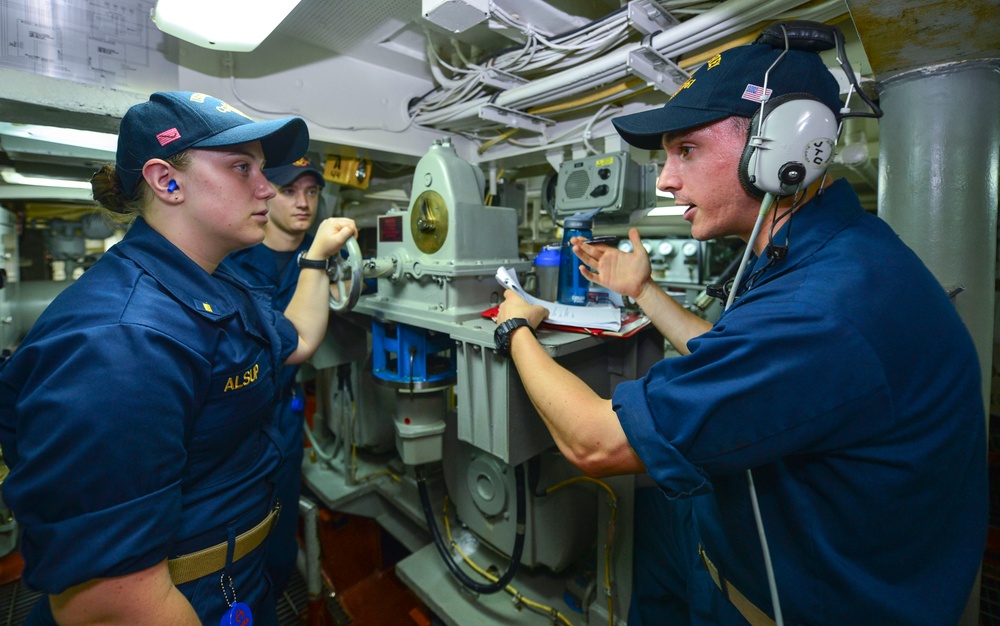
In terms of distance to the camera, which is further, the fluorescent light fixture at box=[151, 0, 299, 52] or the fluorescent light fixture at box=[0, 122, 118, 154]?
the fluorescent light fixture at box=[0, 122, 118, 154]

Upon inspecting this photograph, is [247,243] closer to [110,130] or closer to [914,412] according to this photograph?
[110,130]

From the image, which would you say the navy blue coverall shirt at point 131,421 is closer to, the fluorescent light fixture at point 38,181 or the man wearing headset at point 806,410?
the man wearing headset at point 806,410

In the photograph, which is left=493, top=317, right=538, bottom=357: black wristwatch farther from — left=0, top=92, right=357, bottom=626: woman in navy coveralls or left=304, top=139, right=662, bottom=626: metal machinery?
left=0, top=92, right=357, bottom=626: woman in navy coveralls

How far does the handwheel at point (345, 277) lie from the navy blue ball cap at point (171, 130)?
0.53m

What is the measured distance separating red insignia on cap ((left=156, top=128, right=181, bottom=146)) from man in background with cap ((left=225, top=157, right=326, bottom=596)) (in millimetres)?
804

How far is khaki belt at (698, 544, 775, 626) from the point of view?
Answer: 91 centimetres

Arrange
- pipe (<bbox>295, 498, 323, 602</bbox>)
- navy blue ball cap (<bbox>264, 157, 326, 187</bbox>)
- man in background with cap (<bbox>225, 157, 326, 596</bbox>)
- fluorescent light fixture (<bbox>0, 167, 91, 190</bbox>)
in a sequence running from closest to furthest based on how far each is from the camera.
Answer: man in background with cap (<bbox>225, 157, 326, 596</bbox>) < navy blue ball cap (<bbox>264, 157, 326, 187</bbox>) < pipe (<bbox>295, 498, 323, 602</bbox>) < fluorescent light fixture (<bbox>0, 167, 91, 190</bbox>)

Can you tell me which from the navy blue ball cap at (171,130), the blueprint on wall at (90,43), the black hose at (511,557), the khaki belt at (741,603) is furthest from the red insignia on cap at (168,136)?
the khaki belt at (741,603)

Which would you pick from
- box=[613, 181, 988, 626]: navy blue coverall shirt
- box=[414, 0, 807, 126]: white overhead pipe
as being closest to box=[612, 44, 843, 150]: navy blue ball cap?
box=[613, 181, 988, 626]: navy blue coverall shirt

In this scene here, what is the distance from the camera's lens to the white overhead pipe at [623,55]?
1.22m

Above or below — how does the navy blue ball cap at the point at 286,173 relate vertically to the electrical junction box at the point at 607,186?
above

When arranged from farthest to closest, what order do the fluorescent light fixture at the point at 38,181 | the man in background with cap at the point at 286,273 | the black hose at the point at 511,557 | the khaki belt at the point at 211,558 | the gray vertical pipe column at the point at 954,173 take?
the fluorescent light fixture at the point at 38,181
the man in background with cap at the point at 286,273
the black hose at the point at 511,557
the gray vertical pipe column at the point at 954,173
the khaki belt at the point at 211,558

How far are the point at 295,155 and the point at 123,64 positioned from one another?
35.1 inches

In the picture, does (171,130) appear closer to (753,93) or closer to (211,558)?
(211,558)
